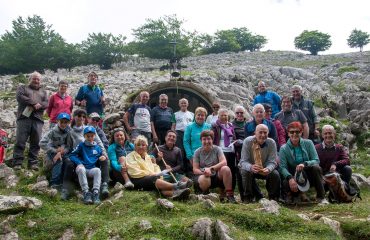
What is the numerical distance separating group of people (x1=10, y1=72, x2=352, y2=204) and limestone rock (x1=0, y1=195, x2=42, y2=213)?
0.75 meters

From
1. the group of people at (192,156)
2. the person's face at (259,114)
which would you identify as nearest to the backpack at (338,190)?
the group of people at (192,156)

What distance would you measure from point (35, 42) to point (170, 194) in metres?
34.2

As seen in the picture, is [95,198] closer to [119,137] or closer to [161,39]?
[119,137]

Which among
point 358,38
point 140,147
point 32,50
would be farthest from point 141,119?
point 358,38

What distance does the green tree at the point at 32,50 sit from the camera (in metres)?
36.5

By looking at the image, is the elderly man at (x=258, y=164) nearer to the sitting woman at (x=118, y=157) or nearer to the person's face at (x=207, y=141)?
the person's face at (x=207, y=141)

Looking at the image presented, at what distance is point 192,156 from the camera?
335 inches

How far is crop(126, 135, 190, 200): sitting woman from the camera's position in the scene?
7.31 metres

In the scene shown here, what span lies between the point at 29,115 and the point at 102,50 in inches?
1306

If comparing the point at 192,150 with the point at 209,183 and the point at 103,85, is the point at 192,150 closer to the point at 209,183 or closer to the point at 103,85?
the point at 209,183

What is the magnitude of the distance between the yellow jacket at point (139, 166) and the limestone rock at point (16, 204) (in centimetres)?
183

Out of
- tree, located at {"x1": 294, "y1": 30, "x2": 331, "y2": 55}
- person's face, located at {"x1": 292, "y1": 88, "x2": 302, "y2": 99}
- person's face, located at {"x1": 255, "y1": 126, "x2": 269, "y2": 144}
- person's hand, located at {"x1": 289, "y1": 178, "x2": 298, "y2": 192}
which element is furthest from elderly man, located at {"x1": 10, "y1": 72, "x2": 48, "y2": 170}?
tree, located at {"x1": 294, "y1": 30, "x2": 331, "y2": 55}

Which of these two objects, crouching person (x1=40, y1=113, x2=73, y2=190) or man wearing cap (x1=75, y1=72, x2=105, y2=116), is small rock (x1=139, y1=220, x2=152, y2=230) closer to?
crouching person (x1=40, y1=113, x2=73, y2=190)

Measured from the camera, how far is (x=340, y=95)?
20250mm
